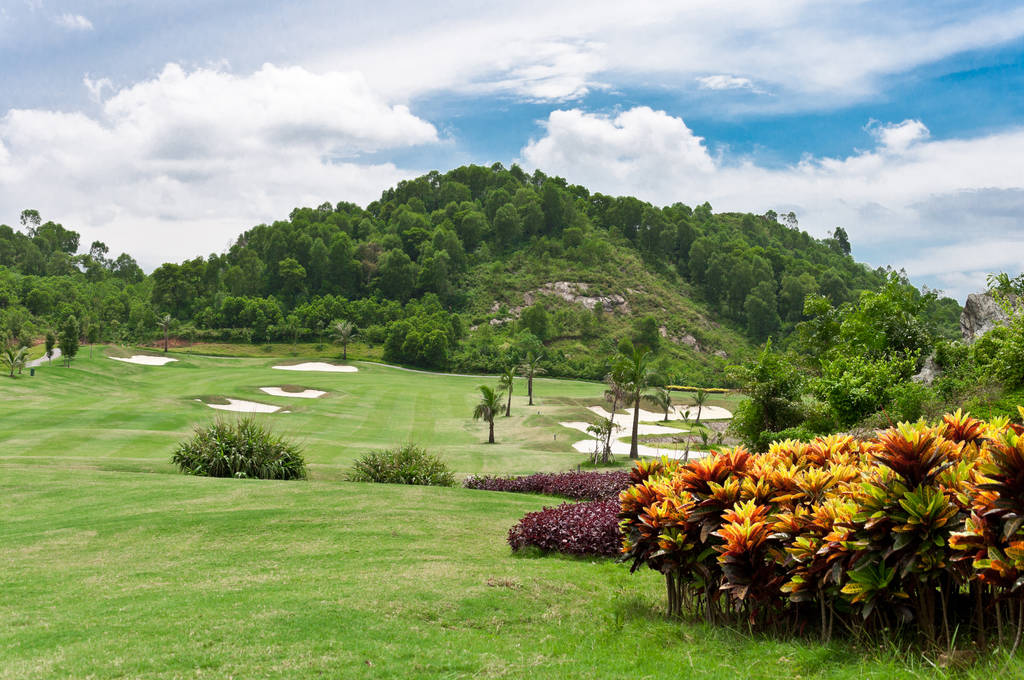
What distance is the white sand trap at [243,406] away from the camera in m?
42.9

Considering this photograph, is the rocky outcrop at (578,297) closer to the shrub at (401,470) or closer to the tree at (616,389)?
the tree at (616,389)

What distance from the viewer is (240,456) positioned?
55.8 ft

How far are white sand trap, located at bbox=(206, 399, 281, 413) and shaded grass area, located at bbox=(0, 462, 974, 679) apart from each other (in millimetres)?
32214

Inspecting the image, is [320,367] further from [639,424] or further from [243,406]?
[639,424]

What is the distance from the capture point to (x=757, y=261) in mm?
132250

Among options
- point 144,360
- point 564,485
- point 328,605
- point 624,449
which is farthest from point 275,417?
point 144,360

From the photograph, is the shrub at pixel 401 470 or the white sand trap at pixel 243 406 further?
the white sand trap at pixel 243 406

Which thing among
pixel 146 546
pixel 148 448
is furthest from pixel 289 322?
pixel 146 546

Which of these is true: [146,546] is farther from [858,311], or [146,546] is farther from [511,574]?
[858,311]

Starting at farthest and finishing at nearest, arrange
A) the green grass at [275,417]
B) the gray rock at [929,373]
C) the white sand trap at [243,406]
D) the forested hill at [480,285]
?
the forested hill at [480,285]
the white sand trap at [243,406]
the green grass at [275,417]
the gray rock at [929,373]

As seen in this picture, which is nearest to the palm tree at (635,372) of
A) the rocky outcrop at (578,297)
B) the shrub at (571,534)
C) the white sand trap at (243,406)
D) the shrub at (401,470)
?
the shrub at (401,470)

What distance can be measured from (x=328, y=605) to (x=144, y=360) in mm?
73403

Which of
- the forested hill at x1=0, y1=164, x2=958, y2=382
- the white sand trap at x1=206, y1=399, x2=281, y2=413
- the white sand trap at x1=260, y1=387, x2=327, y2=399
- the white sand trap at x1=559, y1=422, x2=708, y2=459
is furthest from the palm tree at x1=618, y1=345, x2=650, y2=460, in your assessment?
the forested hill at x1=0, y1=164, x2=958, y2=382

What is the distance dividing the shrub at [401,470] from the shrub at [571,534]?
8.23 meters
